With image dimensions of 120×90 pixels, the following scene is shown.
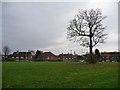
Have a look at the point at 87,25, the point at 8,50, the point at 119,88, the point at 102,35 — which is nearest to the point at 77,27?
the point at 87,25

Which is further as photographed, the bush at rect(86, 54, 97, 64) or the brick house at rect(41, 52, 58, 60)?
the brick house at rect(41, 52, 58, 60)

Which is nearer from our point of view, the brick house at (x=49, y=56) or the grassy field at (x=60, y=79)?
the grassy field at (x=60, y=79)

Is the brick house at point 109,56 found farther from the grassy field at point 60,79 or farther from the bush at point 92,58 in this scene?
the grassy field at point 60,79

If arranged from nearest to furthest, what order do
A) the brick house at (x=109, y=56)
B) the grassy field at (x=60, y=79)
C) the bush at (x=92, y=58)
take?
the grassy field at (x=60, y=79), the bush at (x=92, y=58), the brick house at (x=109, y=56)

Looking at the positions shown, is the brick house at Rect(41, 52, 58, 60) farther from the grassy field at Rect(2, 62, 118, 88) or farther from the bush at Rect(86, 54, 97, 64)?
the grassy field at Rect(2, 62, 118, 88)

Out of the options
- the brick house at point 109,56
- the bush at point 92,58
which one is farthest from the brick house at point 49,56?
the bush at point 92,58

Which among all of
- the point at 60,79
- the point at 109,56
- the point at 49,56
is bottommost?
the point at 49,56

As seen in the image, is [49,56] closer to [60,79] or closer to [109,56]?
[109,56]

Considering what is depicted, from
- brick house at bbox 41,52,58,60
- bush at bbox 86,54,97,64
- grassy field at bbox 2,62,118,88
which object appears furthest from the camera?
brick house at bbox 41,52,58,60

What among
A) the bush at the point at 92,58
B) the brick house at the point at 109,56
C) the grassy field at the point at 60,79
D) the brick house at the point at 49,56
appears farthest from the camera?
the brick house at the point at 49,56

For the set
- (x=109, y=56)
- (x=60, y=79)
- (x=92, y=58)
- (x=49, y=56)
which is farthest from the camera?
(x=49, y=56)

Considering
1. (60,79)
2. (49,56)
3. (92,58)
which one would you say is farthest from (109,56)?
(60,79)

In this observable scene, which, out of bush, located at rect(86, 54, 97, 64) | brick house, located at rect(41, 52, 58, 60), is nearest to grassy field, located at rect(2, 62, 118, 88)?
bush, located at rect(86, 54, 97, 64)

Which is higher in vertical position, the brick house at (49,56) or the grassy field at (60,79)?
the grassy field at (60,79)
